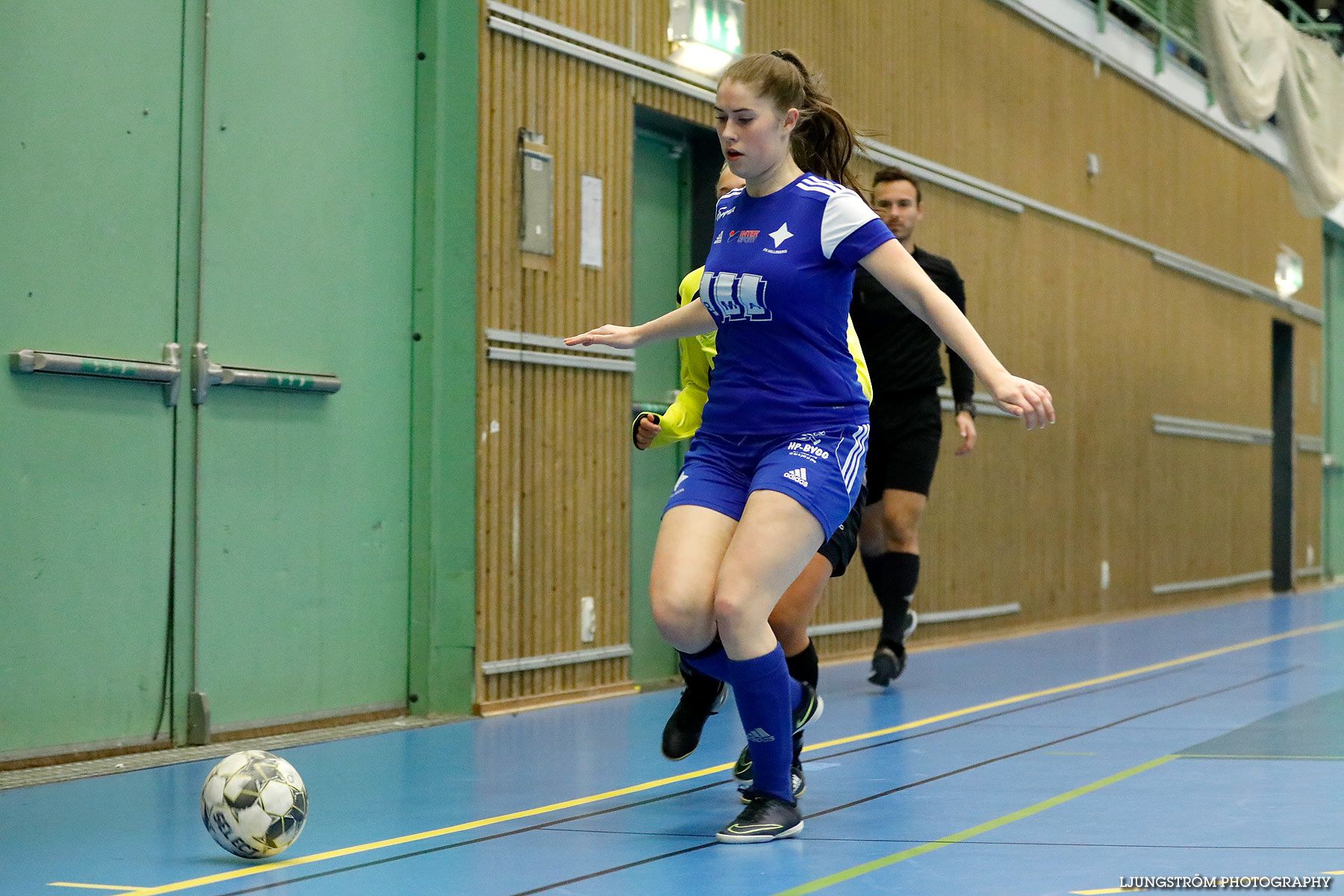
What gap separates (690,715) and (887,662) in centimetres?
284

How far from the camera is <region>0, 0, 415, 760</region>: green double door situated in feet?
15.4

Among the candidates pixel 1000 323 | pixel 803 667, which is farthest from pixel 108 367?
pixel 1000 323

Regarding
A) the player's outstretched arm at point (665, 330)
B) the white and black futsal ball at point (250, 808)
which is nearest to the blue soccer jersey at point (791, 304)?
the player's outstretched arm at point (665, 330)

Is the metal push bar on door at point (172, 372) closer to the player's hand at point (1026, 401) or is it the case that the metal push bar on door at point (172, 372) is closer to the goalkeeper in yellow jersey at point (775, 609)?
the goalkeeper in yellow jersey at point (775, 609)

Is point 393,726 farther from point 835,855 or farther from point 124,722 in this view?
point 835,855

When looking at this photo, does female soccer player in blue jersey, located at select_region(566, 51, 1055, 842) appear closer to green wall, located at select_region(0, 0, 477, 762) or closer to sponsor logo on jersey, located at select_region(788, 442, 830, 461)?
sponsor logo on jersey, located at select_region(788, 442, 830, 461)

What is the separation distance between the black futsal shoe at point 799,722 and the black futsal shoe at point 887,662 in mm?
2582

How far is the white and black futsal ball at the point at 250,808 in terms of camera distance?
3322 mm

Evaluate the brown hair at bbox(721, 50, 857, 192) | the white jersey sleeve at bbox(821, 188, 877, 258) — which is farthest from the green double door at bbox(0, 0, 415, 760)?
the white jersey sleeve at bbox(821, 188, 877, 258)

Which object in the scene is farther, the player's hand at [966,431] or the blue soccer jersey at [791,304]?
the player's hand at [966,431]

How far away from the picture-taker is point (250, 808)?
3324mm

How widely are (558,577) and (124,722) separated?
6.70 feet

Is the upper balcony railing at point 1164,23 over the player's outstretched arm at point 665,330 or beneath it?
over

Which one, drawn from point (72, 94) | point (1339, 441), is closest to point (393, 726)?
point (72, 94)
